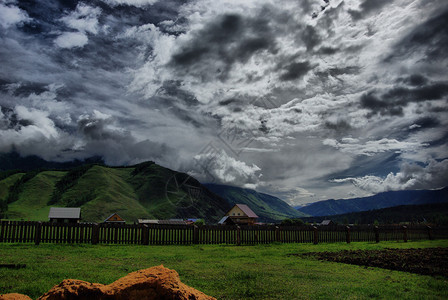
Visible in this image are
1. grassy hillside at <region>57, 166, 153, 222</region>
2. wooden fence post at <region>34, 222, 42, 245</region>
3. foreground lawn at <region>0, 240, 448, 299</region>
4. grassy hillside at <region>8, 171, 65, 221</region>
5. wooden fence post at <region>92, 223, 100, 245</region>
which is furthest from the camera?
grassy hillside at <region>57, 166, 153, 222</region>

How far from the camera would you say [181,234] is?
2192cm

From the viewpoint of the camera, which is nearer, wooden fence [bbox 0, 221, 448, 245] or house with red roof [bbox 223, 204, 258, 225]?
wooden fence [bbox 0, 221, 448, 245]

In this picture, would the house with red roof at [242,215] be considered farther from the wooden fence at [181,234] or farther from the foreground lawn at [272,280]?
the foreground lawn at [272,280]

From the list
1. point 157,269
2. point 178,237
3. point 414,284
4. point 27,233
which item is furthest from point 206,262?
point 27,233

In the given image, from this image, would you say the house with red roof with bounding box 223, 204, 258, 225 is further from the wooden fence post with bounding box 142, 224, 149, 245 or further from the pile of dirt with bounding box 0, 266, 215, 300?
the pile of dirt with bounding box 0, 266, 215, 300

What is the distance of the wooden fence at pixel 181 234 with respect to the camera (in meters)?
18.8

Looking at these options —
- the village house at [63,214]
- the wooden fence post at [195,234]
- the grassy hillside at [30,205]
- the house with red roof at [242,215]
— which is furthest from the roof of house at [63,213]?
the grassy hillside at [30,205]

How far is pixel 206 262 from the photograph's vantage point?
12.5 meters

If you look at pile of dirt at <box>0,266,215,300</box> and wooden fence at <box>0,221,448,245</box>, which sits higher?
pile of dirt at <box>0,266,215,300</box>

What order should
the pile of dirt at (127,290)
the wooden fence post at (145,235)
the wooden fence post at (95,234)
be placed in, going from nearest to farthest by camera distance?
1. the pile of dirt at (127,290)
2. the wooden fence post at (95,234)
3. the wooden fence post at (145,235)

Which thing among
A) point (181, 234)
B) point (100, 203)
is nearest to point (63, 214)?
point (181, 234)

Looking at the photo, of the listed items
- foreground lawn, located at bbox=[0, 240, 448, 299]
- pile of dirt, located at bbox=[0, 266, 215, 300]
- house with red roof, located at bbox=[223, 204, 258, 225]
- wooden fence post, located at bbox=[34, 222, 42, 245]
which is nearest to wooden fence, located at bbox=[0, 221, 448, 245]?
wooden fence post, located at bbox=[34, 222, 42, 245]

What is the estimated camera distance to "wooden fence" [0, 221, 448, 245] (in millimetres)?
18844

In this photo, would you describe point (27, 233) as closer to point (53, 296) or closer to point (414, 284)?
point (53, 296)
